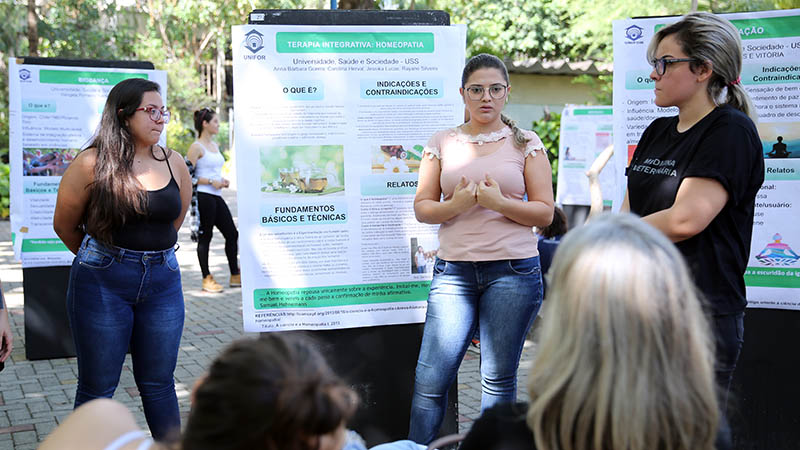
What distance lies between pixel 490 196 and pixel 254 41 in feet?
4.53

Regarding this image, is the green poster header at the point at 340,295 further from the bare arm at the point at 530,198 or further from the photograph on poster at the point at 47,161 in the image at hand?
the photograph on poster at the point at 47,161

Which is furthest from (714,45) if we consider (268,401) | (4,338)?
(4,338)

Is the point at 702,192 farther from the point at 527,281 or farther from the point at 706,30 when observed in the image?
the point at 527,281

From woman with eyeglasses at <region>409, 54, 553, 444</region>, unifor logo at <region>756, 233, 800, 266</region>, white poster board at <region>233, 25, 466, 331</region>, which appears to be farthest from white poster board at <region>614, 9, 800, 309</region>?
white poster board at <region>233, 25, 466, 331</region>

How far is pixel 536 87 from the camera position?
16.7 m

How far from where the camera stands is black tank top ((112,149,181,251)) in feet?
11.3

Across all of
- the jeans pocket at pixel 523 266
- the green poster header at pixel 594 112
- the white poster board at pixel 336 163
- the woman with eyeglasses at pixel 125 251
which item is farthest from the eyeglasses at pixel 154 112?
the green poster header at pixel 594 112

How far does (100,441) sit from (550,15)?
1201 inches

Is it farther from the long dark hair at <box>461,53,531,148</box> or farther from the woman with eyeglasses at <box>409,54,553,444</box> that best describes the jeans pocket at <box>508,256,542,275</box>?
the long dark hair at <box>461,53,531,148</box>

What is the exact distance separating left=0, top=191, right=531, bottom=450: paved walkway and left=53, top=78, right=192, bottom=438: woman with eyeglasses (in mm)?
1301

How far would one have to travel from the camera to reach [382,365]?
4.05 metres

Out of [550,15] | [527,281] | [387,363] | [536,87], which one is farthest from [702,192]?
[550,15]

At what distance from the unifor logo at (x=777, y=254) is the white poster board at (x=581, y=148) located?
21.0 feet

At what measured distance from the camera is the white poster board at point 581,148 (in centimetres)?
1049
